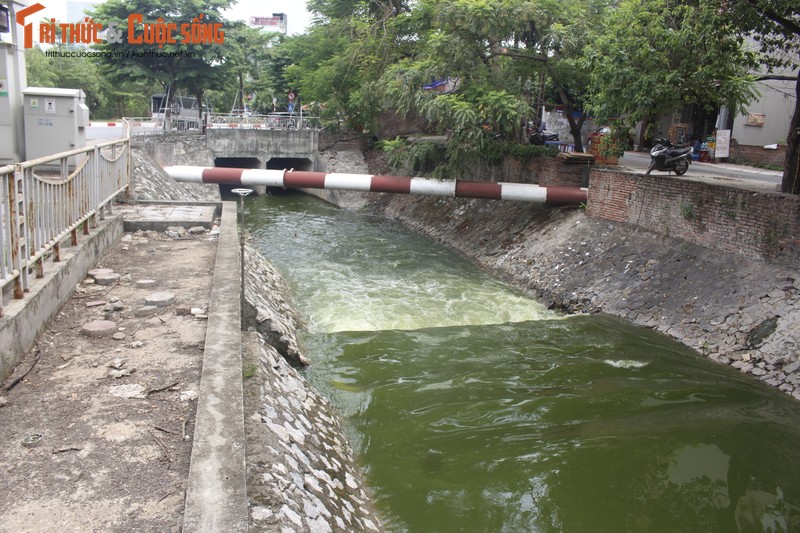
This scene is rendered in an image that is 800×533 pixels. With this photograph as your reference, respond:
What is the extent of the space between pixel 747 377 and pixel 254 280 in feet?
23.7

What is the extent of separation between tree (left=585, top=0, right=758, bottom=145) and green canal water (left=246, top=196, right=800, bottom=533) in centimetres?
419

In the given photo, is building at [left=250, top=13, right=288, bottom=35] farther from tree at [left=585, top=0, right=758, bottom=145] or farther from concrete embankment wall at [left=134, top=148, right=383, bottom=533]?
concrete embankment wall at [left=134, top=148, right=383, bottom=533]

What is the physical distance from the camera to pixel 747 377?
27.7 feet

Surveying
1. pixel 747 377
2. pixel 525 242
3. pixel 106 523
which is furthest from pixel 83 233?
pixel 525 242

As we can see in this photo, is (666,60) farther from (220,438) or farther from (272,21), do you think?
(272,21)

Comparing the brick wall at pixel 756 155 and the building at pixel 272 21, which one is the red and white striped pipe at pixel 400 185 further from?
the building at pixel 272 21

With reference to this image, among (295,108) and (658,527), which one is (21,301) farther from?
(295,108)

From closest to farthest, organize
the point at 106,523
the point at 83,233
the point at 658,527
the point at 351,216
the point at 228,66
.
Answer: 1. the point at 106,523
2. the point at 658,527
3. the point at 83,233
4. the point at 351,216
5. the point at 228,66

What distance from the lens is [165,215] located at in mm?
10539

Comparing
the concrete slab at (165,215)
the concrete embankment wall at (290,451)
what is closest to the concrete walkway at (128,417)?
the concrete embankment wall at (290,451)

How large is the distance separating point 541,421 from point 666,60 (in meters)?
7.45

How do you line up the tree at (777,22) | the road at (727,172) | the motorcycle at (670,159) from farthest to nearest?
the road at (727,172), the motorcycle at (670,159), the tree at (777,22)

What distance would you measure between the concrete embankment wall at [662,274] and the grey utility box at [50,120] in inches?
345

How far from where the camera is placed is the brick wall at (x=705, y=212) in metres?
9.74
